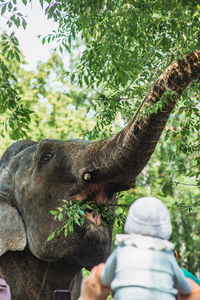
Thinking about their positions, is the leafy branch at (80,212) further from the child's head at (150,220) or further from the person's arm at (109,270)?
the child's head at (150,220)

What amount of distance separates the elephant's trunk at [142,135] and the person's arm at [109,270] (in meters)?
1.83

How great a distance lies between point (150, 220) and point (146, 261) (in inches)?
7.9

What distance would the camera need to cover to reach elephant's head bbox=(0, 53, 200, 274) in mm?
4223

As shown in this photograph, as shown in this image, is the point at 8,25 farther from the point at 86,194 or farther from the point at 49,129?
the point at 49,129

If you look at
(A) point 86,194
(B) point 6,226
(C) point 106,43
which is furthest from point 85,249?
(C) point 106,43

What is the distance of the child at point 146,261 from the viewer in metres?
2.33

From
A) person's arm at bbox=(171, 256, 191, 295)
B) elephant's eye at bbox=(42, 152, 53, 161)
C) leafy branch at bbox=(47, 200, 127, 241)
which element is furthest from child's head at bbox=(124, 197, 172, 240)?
elephant's eye at bbox=(42, 152, 53, 161)

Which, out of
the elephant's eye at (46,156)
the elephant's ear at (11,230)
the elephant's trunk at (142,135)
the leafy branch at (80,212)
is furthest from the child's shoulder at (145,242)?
the elephant's ear at (11,230)

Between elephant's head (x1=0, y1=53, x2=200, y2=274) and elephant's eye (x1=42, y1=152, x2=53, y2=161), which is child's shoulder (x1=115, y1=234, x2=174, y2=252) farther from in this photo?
elephant's eye (x1=42, y1=152, x2=53, y2=161)

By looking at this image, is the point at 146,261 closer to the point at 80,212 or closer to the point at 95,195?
the point at 80,212

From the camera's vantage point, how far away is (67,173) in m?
5.21

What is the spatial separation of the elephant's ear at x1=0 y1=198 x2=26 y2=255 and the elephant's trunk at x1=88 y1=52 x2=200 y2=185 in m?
1.29

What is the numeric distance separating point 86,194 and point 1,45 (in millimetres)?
2015

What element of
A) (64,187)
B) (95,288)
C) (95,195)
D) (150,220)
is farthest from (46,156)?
(150,220)
